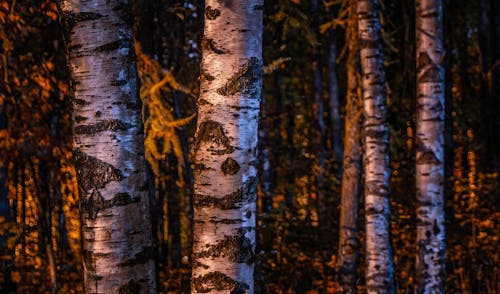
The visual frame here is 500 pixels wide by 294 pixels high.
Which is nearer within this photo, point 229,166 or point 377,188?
point 229,166

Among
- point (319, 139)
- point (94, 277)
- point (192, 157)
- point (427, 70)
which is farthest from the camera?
point (319, 139)

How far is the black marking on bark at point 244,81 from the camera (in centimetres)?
260

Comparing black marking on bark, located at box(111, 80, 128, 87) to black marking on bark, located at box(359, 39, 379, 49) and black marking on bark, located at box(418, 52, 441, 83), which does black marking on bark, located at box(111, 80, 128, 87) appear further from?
black marking on bark, located at box(418, 52, 441, 83)

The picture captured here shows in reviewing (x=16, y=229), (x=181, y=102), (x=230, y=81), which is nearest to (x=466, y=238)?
(x=181, y=102)

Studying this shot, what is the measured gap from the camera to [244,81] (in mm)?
2604

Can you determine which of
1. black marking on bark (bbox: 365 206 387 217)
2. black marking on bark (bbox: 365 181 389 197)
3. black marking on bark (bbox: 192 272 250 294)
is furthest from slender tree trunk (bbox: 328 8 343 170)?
black marking on bark (bbox: 192 272 250 294)

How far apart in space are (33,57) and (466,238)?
10.3 meters

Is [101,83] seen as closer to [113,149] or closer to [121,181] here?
[113,149]

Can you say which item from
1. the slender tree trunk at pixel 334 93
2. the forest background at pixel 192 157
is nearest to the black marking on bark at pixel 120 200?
the forest background at pixel 192 157

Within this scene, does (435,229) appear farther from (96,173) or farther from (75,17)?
(75,17)

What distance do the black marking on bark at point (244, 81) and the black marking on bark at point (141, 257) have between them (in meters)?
1.11

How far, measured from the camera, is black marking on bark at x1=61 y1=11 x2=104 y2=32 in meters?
2.86

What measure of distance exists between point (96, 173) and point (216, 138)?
2.63 ft

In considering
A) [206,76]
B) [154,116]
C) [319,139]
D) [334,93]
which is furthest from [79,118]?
[334,93]
